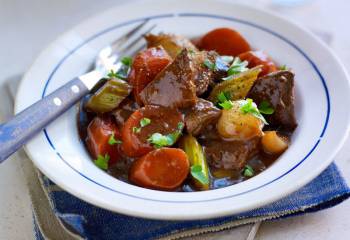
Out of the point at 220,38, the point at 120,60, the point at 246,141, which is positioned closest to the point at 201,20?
the point at 220,38

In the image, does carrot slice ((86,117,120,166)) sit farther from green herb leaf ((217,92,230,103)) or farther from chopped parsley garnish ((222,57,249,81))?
chopped parsley garnish ((222,57,249,81))

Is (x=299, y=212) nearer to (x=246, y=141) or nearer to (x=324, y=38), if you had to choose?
(x=246, y=141)

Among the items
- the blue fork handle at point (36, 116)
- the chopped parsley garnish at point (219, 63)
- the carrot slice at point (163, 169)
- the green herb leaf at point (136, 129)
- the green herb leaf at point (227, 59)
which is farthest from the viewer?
the green herb leaf at point (227, 59)

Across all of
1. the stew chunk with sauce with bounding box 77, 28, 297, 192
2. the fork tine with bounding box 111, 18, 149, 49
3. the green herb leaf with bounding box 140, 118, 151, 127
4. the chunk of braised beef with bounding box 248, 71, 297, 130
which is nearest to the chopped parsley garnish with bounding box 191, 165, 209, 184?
the stew chunk with sauce with bounding box 77, 28, 297, 192

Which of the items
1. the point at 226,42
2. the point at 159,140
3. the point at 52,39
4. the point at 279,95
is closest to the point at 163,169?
the point at 159,140

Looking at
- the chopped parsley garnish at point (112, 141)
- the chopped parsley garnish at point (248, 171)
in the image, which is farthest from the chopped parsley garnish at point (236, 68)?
the chopped parsley garnish at point (112, 141)

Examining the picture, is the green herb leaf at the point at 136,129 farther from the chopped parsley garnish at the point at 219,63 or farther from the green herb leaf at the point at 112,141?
the chopped parsley garnish at the point at 219,63

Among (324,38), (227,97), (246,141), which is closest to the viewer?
(246,141)
